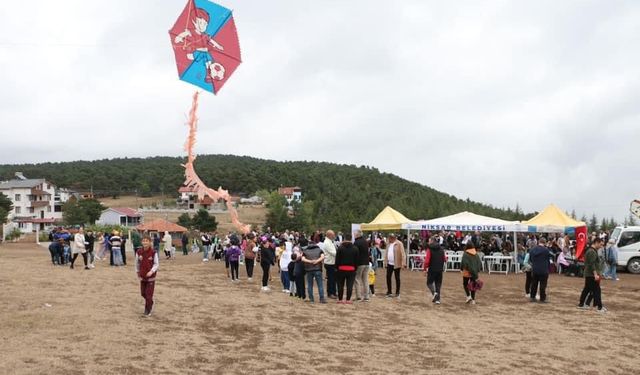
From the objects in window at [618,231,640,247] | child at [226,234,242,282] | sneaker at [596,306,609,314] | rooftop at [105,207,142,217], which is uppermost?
rooftop at [105,207,142,217]

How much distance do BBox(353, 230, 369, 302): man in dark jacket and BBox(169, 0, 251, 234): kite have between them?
5.23m

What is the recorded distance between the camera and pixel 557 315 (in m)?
12.2

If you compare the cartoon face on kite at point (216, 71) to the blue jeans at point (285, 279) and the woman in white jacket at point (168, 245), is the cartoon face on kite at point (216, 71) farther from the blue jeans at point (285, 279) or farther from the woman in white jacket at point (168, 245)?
the woman in white jacket at point (168, 245)

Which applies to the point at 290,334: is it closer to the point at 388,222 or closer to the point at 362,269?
the point at 362,269

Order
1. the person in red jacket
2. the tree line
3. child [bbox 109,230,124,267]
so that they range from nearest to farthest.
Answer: the person in red jacket
child [bbox 109,230,124,267]
the tree line

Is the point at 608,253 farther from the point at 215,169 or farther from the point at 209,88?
the point at 215,169

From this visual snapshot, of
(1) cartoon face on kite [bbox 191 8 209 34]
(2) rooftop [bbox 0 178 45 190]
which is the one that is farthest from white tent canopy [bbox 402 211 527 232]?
(2) rooftop [bbox 0 178 45 190]

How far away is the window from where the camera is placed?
75.2ft

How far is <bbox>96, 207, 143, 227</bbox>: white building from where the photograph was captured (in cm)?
8525

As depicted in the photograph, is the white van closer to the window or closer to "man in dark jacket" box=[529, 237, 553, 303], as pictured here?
the window

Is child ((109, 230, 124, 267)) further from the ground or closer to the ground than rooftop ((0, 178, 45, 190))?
closer to the ground

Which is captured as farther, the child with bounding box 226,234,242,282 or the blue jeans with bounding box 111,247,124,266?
the blue jeans with bounding box 111,247,124,266

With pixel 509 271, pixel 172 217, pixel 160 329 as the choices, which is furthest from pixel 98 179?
pixel 160 329

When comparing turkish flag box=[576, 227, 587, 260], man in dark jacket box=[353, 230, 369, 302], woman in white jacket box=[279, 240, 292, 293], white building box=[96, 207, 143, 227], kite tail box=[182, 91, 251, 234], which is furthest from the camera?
white building box=[96, 207, 143, 227]
